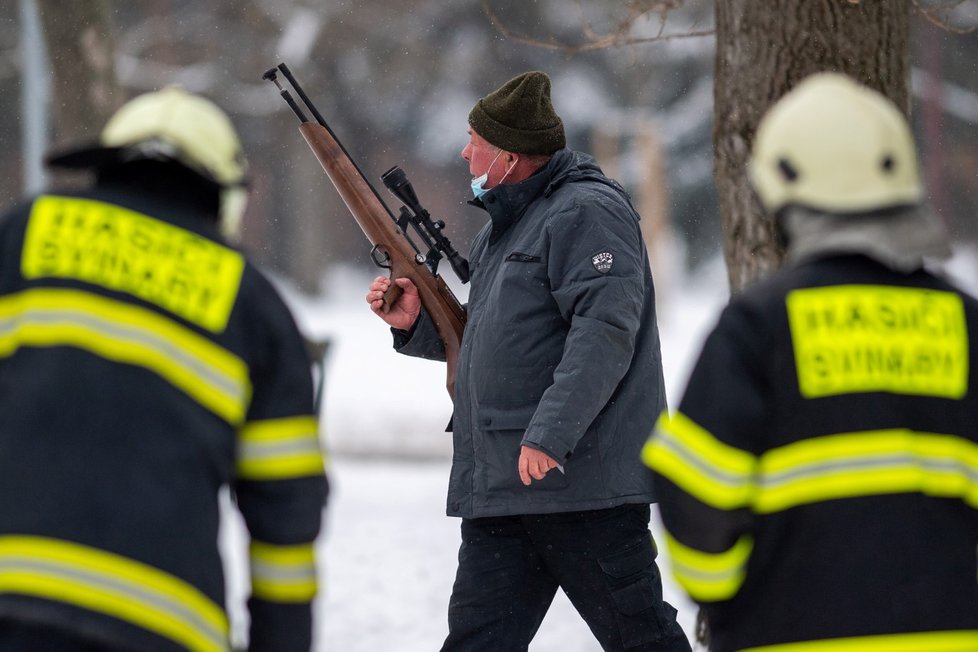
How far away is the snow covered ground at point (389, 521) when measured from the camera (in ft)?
19.1

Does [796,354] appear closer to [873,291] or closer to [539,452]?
[873,291]

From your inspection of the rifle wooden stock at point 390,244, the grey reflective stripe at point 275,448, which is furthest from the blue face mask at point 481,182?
the grey reflective stripe at point 275,448

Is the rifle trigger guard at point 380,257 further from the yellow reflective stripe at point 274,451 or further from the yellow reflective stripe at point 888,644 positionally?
the yellow reflective stripe at point 888,644

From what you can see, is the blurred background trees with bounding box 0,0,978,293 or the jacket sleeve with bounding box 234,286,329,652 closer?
the jacket sleeve with bounding box 234,286,329,652

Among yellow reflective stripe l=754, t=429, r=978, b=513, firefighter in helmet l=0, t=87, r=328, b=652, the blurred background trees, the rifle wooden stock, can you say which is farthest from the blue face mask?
the blurred background trees

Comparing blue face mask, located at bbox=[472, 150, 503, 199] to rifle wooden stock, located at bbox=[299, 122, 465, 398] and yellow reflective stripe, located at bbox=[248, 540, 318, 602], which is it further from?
yellow reflective stripe, located at bbox=[248, 540, 318, 602]

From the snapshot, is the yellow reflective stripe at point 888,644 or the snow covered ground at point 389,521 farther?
the snow covered ground at point 389,521

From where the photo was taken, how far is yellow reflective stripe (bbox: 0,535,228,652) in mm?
2096

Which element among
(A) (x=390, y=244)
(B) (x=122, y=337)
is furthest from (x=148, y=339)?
(A) (x=390, y=244)

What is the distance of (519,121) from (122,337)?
6.69 feet

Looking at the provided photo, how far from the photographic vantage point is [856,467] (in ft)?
7.42

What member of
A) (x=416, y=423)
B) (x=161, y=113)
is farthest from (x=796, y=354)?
(x=416, y=423)

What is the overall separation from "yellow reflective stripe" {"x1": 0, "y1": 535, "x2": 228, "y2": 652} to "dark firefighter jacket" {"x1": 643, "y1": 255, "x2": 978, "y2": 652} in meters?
0.86

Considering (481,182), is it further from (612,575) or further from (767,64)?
(767,64)
